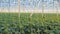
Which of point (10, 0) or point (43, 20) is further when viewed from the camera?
point (10, 0)

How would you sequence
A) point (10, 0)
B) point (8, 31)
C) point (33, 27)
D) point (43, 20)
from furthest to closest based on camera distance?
point (10, 0) → point (43, 20) → point (33, 27) → point (8, 31)

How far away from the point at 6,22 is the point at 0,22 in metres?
0.09

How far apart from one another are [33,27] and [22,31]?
7.2 inches

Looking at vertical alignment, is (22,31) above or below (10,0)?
below

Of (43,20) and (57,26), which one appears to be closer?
(57,26)

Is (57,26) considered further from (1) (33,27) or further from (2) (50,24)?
(1) (33,27)

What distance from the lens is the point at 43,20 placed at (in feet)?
8.62

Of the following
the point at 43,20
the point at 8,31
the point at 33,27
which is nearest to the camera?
the point at 8,31

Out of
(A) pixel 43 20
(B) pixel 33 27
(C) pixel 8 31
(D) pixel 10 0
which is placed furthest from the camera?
(D) pixel 10 0

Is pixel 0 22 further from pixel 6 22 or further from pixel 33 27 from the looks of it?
pixel 33 27

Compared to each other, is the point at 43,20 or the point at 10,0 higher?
the point at 10,0

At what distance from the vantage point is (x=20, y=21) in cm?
257

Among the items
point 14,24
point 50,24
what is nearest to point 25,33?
point 14,24

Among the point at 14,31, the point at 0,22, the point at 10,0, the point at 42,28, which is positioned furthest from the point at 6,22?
the point at 10,0
